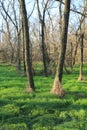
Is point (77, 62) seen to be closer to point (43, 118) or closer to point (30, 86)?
point (30, 86)

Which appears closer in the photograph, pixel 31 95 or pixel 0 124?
pixel 0 124

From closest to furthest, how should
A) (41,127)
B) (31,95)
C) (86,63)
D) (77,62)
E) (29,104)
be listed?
1. (41,127)
2. (29,104)
3. (31,95)
4. (77,62)
5. (86,63)

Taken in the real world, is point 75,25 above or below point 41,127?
above

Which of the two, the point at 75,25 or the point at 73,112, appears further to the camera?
the point at 75,25

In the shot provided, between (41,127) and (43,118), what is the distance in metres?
1.11

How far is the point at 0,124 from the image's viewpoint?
35.0 ft

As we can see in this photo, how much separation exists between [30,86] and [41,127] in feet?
24.4

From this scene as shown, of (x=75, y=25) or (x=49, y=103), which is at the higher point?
(x=75, y=25)

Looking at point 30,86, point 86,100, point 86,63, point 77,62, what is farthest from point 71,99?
point 86,63

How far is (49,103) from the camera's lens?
13516 mm

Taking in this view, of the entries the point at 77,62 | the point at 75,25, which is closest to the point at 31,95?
the point at 75,25

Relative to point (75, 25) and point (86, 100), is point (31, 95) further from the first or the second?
point (75, 25)

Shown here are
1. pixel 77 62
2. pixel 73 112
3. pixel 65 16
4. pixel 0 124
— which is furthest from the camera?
pixel 77 62

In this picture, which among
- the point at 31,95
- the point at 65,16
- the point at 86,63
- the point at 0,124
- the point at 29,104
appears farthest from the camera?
the point at 86,63
